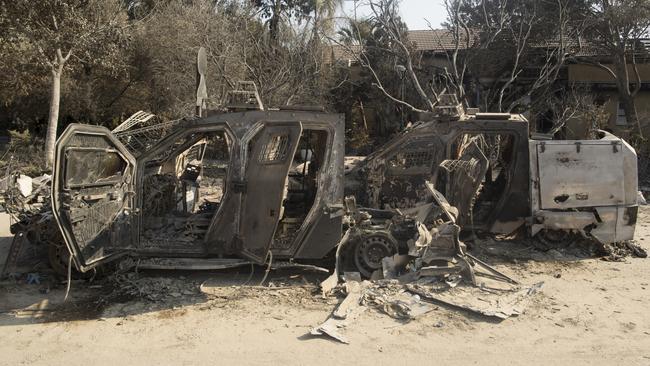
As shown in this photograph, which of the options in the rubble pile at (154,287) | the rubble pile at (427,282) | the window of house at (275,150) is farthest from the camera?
the window of house at (275,150)

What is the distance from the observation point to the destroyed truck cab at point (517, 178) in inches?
279

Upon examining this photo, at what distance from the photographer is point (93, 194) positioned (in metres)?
5.33

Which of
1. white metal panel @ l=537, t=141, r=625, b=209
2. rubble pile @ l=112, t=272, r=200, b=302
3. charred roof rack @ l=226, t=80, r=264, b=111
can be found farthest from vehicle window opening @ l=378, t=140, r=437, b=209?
rubble pile @ l=112, t=272, r=200, b=302

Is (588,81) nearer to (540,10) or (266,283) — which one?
(540,10)

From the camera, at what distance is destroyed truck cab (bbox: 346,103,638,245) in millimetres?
7090

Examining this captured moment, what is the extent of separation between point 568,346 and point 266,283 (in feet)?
10.3

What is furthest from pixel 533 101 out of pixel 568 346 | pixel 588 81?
pixel 568 346

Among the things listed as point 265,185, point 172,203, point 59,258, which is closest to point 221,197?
point 265,185

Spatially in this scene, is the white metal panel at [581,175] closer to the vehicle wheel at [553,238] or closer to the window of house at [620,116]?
the vehicle wheel at [553,238]

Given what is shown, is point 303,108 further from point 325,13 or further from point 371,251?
point 325,13

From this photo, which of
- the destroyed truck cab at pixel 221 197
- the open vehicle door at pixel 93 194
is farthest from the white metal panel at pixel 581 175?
the open vehicle door at pixel 93 194

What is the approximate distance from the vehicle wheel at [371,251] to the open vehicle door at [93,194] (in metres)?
2.55

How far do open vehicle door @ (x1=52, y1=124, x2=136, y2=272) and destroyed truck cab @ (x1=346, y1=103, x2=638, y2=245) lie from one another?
9.66 feet

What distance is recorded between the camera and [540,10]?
65.2ft
